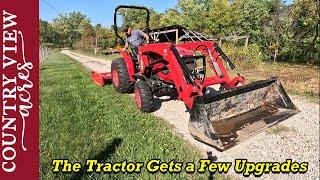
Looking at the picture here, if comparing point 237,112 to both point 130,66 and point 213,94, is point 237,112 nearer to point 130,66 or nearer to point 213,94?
point 213,94

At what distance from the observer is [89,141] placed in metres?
5.03

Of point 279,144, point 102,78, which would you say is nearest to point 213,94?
point 279,144

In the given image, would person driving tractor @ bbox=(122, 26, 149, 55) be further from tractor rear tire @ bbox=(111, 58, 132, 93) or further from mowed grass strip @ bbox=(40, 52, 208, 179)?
mowed grass strip @ bbox=(40, 52, 208, 179)

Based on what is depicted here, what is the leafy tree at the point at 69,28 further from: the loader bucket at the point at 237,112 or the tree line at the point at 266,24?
the loader bucket at the point at 237,112

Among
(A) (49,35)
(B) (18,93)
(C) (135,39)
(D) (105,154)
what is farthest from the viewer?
(A) (49,35)

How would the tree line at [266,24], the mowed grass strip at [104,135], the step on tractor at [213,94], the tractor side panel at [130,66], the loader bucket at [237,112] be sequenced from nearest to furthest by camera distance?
the mowed grass strip at [104,135] → the loader bucket at [237,112] → the step on tractor at [213,94] → the tractor side panel at [130,66] → the tree line at [266,24]

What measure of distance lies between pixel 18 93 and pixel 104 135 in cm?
285

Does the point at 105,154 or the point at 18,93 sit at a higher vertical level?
the point at 18,93

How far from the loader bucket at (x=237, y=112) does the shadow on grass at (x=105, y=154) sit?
3.71 feet

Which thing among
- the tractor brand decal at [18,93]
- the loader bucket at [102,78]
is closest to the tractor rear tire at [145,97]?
the loader bucket at [102,78]

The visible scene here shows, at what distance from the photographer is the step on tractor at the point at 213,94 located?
5.04 m

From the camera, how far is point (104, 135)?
5.37 metres

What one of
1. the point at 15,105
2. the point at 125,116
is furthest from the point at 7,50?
the point at 125,116

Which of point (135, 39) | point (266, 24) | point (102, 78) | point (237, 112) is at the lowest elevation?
point (237, 112)
